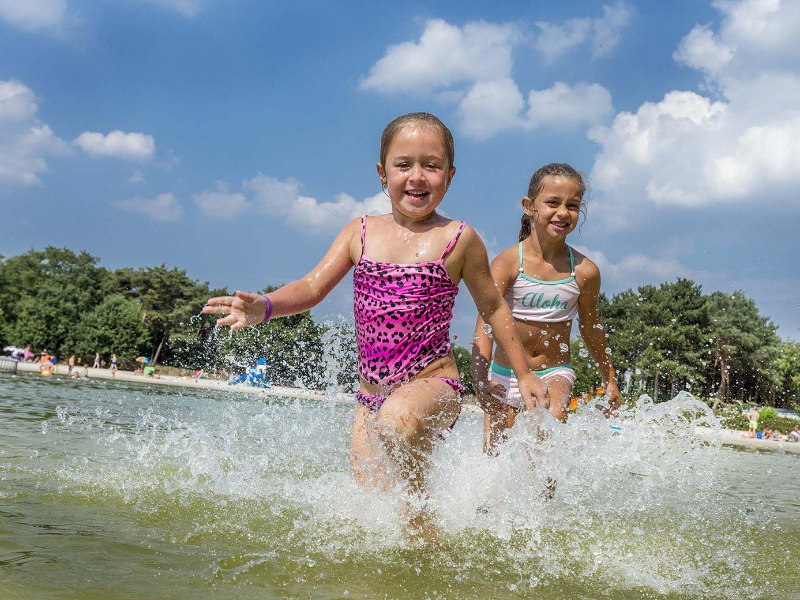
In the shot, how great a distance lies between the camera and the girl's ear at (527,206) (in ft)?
15.5

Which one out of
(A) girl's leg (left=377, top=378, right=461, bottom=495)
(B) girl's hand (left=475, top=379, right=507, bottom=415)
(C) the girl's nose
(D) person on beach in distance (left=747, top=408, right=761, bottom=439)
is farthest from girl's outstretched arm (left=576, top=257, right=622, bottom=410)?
(D) person on beach in distance (left=747, top=408, right=761, bottom=439)

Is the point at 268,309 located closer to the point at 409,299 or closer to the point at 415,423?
the point at 409,299

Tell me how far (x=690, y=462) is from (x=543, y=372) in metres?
2.21

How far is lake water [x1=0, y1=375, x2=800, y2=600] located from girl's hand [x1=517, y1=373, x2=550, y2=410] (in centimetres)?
35

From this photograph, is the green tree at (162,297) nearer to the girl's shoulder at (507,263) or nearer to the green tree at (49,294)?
the green tree at (49,294)

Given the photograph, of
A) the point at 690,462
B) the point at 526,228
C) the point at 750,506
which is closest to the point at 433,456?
the point at 526,228

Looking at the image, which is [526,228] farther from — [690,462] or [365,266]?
[690,462]

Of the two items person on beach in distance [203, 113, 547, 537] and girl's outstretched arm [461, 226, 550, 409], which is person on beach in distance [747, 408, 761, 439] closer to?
girl's outstretched arm [461, 226, 550, 409]

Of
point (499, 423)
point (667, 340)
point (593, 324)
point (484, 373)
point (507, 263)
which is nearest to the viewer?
point (484, 373)

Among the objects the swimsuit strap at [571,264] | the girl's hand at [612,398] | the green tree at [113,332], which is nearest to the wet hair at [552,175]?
the swimsuit strap at [571,264]

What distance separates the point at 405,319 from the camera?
10.2ft

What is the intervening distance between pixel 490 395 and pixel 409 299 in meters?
1.35

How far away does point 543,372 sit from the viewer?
4406mm

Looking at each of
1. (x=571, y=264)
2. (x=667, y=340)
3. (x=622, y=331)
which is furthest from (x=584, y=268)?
(x=622, y=331)
